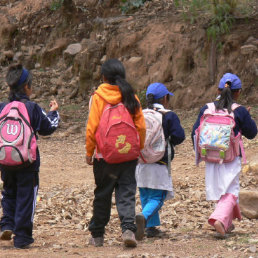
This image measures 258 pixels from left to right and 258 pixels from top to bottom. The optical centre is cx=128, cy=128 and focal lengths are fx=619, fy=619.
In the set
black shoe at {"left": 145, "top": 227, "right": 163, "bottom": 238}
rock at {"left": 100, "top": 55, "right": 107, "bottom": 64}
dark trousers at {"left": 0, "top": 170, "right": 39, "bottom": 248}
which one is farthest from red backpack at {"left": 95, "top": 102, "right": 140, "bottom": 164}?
rock at {"left": 100, "top": 55, "right": 107, "bottom": 64}

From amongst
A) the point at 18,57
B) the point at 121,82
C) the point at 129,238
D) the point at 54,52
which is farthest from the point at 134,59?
the point at 129,238

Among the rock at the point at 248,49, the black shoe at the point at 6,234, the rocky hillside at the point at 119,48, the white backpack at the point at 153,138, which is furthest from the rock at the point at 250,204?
the rock at the point at 248,49

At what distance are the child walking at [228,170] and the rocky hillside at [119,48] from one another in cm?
645

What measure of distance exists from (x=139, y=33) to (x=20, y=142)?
29.3 feet

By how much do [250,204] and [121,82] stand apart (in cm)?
230

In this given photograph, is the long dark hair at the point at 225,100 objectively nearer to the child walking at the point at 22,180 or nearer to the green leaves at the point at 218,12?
the child walking at the point at 22,180

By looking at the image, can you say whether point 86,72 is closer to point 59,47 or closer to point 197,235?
point 59,47

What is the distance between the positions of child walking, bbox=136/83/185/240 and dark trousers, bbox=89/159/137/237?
16.4 inches

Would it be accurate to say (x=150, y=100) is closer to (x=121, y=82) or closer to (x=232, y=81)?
(x=121, y=82)

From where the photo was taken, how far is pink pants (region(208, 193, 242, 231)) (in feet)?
17.3

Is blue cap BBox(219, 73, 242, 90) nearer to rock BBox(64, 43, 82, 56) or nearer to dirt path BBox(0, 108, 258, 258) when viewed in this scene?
dirt path BBox(0, 108, 258, 258)

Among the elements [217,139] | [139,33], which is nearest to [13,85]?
[217,139]

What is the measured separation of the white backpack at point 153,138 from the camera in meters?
5.36

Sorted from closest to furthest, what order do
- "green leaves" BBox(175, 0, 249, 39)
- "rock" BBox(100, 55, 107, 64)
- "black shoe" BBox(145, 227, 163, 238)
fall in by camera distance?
"black shoe" BBox(145, 227, 163, 238), "green leaves" BBox(175, 0, 249, 39), "rock" BBox(100, 55, 107, 64)
